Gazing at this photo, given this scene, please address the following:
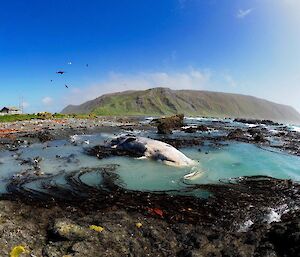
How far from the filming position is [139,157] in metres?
24.8

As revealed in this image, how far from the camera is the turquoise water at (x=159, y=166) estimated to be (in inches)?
739

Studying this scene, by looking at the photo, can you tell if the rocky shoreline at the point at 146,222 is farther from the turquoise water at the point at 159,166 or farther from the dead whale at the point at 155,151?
the dead whale at the point at 155,151

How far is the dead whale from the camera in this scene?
23205 millimetres

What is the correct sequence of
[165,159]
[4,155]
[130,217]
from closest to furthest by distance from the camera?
[130,217]
[165,159]
[4,155]

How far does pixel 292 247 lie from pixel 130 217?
6.15 metres

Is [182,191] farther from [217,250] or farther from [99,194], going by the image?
[217,250]

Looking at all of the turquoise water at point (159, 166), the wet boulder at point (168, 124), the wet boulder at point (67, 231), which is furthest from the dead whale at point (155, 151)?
the wet boulder at point (168, 124)

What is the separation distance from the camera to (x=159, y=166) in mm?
22203

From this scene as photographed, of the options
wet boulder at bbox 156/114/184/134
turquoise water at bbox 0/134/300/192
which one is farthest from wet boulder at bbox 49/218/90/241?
wet boulder at bbox 156/114/184/134

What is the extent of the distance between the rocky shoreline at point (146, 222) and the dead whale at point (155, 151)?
18.2ft

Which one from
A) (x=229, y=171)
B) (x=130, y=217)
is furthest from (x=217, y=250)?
(x=229, y=171)

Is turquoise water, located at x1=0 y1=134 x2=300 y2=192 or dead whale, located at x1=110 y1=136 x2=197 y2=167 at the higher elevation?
dead whale, located at x1=110 y1=136 x2=197 y2=167

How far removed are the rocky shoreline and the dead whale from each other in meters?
5.55

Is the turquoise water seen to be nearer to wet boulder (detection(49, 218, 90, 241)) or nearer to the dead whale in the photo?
the dead whale
